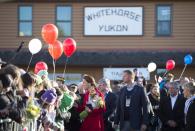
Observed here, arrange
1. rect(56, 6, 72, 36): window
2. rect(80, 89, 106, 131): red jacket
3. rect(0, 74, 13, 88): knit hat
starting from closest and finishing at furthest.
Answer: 1. rect(0, 74, 13, 88): knit hat
2. rect(80, 89, 106, 131): red jacket
3. rect(56, 6, 72, 36): window

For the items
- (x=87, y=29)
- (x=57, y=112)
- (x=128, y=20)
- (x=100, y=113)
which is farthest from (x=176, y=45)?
(x=57, y=112)

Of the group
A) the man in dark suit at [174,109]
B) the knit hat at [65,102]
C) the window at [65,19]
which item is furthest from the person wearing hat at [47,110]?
the window at [65,19]

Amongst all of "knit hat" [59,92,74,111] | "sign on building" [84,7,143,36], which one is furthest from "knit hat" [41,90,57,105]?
"sign on building" [84,7,143,36]

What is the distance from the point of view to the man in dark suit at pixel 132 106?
1051 centimetres

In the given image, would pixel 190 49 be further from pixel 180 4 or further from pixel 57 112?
pixel 57 112

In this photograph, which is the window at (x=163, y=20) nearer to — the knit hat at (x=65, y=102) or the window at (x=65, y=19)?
the window at (x=65, y=19)

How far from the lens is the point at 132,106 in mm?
10562

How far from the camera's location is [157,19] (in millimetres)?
24719

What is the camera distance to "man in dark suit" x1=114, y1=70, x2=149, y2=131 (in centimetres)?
1051

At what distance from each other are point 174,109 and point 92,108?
194 centimetres

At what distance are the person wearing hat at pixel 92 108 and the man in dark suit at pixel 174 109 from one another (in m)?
1.54

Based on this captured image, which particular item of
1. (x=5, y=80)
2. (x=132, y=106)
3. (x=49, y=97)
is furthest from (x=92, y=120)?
(x=5, y=80)

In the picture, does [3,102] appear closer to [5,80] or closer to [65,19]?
[5,80]

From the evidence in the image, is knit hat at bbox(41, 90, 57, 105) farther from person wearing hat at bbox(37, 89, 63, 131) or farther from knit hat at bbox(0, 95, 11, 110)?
knit hat at bbox(0, 95, 11, 110)
